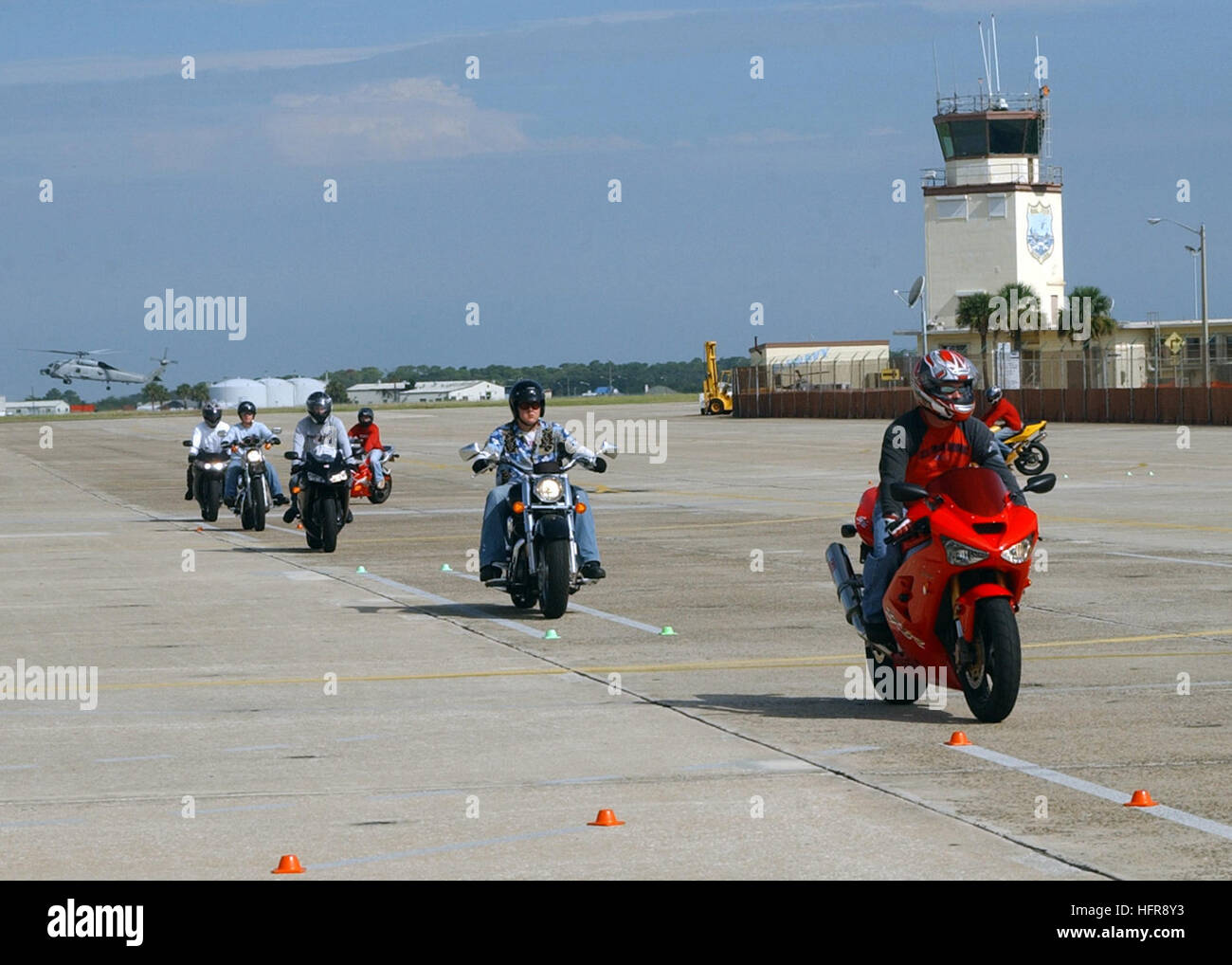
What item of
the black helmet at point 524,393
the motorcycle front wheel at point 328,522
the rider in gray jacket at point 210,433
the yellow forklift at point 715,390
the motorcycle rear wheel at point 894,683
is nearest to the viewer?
the motorcycle rear wheel at point 894,683

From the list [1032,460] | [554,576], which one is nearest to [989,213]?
[1032,460]

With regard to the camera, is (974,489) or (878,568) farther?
(878,568)

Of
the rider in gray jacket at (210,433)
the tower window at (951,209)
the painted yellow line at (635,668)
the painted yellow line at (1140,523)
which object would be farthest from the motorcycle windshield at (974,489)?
the tower window at (951,209)

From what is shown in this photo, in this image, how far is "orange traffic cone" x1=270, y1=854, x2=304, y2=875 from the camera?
6598 millimetres

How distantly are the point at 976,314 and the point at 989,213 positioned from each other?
5052 mm

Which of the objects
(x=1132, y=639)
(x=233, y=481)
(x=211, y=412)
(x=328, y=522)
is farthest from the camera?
(x=211, y=412)

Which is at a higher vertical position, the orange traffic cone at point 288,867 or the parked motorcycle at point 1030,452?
the parked motorcycle at point 1030,452

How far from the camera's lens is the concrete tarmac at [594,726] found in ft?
22.9

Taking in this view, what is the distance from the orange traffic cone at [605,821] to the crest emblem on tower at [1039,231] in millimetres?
89915

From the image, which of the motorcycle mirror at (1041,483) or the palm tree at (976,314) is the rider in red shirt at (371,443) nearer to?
the motorcycle mirror at (1041,483)

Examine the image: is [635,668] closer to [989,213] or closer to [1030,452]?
[1030,452]

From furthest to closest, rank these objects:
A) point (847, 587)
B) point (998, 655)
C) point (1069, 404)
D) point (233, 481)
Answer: point (1069, 404), point (233, 481), point (847, 587), point (998, 655)

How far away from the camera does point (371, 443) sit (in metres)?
30.8
